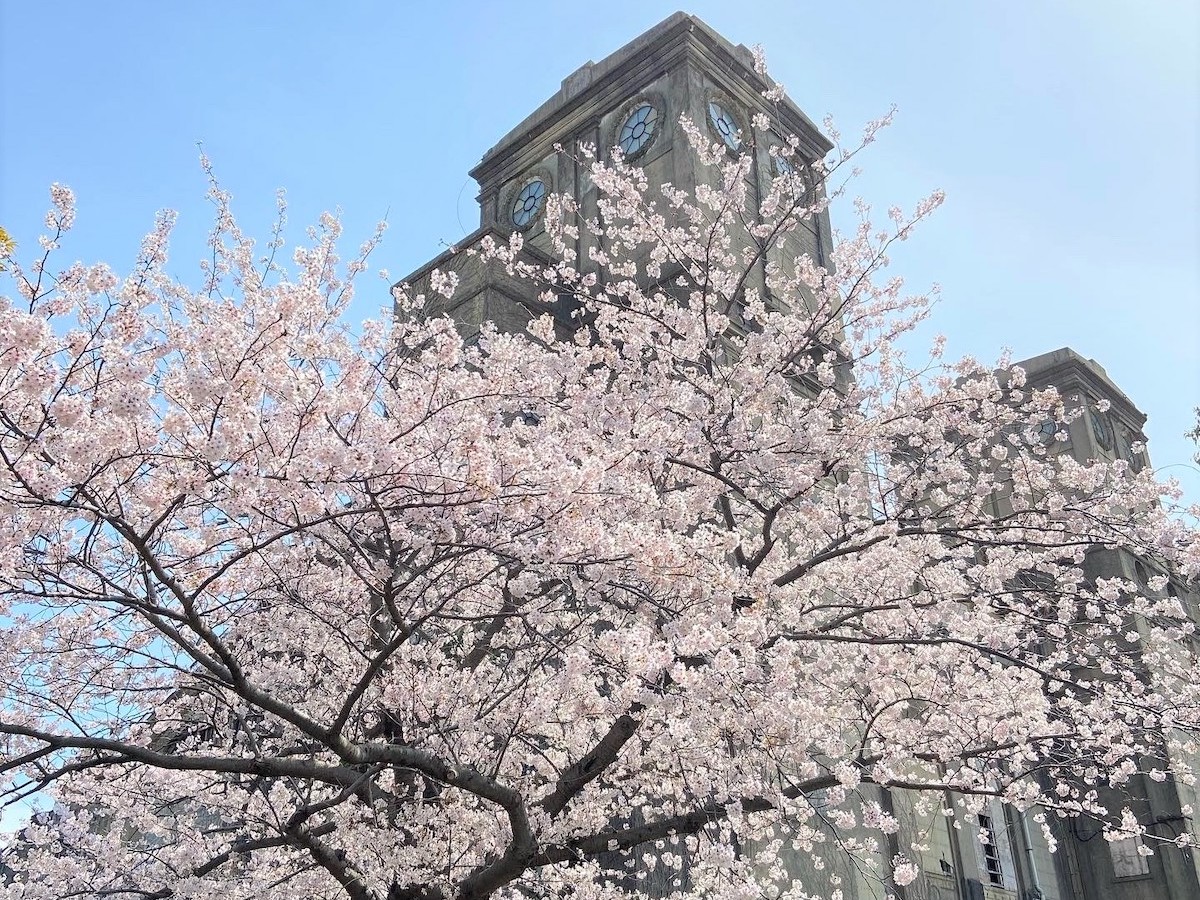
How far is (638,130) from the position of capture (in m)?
20.5

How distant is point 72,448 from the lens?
17.4 feet

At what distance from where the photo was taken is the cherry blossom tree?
604cm

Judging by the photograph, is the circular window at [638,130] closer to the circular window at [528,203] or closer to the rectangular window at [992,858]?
the circular window at [528,203]

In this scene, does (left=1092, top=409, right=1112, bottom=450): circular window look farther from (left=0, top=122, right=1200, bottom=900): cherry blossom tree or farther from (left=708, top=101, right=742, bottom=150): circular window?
(left=0, top=122, right=1200, bottom=900): cherry blossom tree

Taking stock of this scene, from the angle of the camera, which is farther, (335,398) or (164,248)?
(164,248)

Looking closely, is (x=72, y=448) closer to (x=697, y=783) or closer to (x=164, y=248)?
(x=164, y=248)

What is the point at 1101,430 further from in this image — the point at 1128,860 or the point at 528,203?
the point at 528,203

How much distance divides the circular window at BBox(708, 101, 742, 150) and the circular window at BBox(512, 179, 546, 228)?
4.63 m

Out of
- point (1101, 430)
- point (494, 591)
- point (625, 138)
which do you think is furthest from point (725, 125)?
point (1101, 430)

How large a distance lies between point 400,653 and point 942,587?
19.1 ft

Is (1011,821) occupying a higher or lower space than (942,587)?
lower

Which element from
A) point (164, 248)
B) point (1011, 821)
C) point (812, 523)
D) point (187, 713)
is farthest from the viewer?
point (1011, 821)

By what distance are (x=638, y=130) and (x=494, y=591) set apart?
1423 centimetres

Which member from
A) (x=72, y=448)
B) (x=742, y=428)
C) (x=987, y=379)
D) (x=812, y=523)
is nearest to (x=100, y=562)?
(x=72, y=448)
